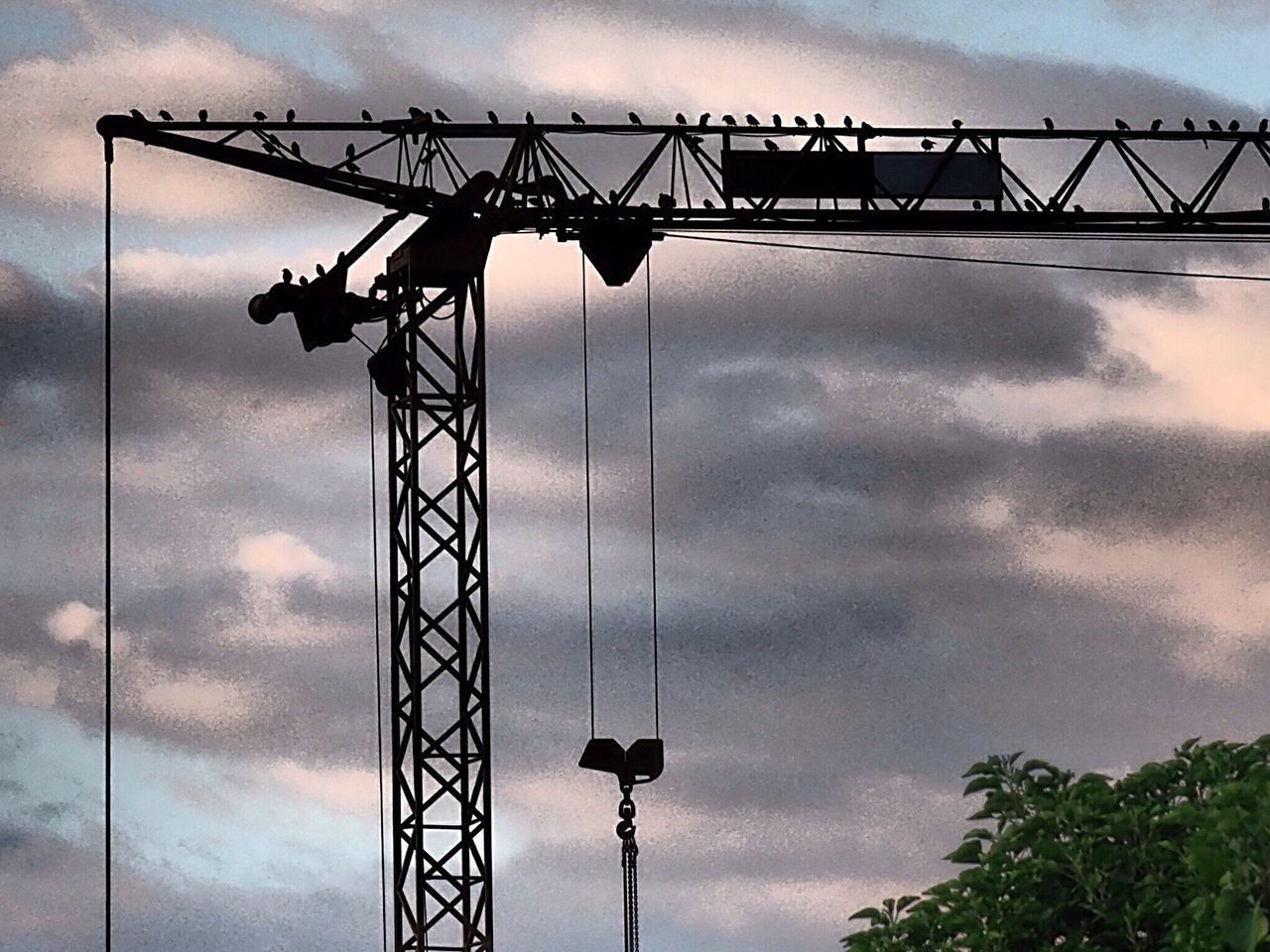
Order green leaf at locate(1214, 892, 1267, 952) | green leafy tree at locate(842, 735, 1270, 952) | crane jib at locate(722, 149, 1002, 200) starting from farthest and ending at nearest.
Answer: crane jib at locate(722, 149, 1002, 200)
green leafy tree at locate(842, 735, 1270, 952)
green leaf at locate(1214, 892, 1267, 952)

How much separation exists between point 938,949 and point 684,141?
13.9 metres

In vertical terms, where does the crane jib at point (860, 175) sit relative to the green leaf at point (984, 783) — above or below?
above

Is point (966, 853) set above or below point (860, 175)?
below

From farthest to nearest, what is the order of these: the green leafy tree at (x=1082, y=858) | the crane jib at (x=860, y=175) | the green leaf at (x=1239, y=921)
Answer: the crane jib at (x=860, y=175), the green leafy tree at (x=1082, y=858), the green leaf at (x=1239, y=921)

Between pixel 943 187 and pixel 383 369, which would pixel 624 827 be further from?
pixel 943 187

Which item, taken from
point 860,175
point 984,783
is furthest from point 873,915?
point 860,175

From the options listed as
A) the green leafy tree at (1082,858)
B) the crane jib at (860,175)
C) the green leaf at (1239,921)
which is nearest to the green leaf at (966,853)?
the green leafy tree at (1082,858)

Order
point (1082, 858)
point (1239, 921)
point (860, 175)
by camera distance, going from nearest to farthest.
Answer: point (1239, 921)
point (1082, 858)
point (860, 175)

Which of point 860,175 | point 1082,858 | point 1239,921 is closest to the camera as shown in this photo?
point 1239,921

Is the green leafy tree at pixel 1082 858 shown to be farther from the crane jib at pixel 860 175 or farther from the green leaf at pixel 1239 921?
the crane jib at pixel 860 175

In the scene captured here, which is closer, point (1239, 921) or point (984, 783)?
point (1239, 921)

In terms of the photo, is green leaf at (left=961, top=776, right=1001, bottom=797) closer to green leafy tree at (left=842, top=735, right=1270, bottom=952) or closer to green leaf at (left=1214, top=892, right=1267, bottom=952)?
green leafy tree at (left=842, top=735, right=1270, bottom=952)

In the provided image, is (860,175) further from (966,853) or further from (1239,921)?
(1239,921)

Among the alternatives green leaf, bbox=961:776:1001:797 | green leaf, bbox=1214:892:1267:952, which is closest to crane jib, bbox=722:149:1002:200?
green leaf, bbox=961:776:1001:797
